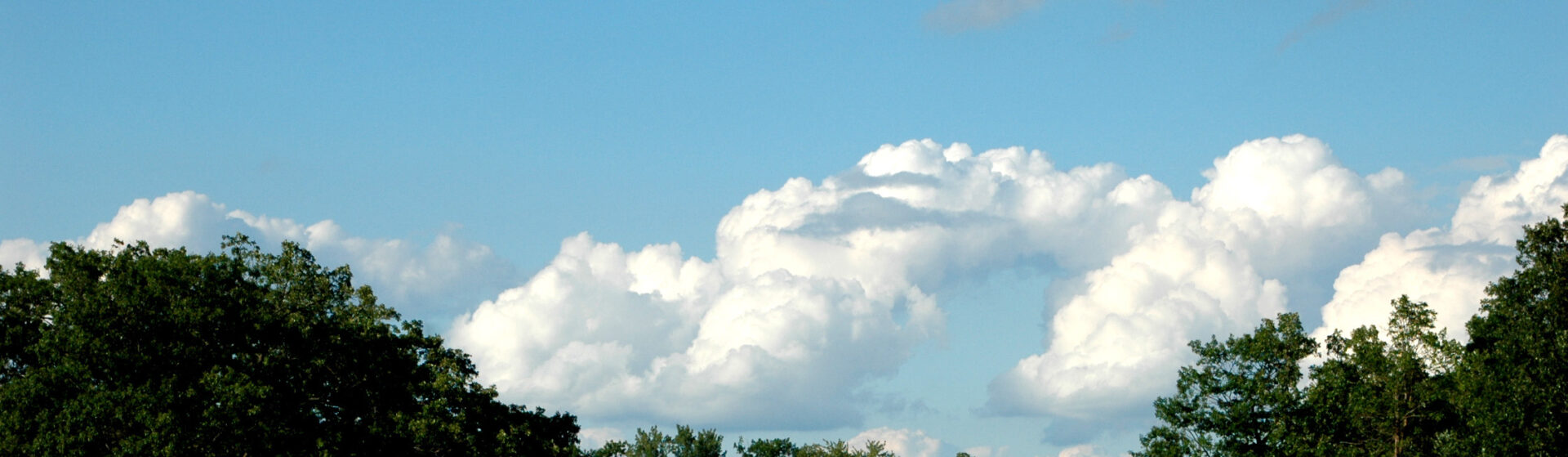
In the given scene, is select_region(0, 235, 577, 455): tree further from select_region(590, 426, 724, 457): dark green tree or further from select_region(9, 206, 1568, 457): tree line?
select_region(590, 426, 724, 457): dark green tree

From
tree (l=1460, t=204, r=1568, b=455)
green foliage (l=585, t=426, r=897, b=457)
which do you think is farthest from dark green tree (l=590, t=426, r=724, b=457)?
tree (l=1460, t=204, r=1568, b=455)

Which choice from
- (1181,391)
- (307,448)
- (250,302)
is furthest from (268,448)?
(1181,391)

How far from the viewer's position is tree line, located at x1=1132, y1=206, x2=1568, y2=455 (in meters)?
60.7

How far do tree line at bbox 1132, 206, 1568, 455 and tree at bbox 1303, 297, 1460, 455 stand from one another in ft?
0.21

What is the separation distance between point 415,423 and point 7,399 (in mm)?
15493

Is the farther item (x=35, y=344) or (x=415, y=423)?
(x=415, y=423)

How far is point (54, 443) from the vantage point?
2159 inches

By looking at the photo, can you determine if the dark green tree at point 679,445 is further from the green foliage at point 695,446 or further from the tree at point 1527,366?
the tree at point 1527,366

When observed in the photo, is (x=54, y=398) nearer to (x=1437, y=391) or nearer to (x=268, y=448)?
(x=268, y=448)

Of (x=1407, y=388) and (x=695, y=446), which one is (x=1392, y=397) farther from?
(x=695, y=446)

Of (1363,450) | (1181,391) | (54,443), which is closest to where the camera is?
(54,443)

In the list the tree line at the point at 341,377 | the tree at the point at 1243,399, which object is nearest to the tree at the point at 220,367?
the tree line at the point at 341,377

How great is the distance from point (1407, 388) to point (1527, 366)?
11043 mm

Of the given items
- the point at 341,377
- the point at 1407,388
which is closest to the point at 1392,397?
the point at 1407,388
